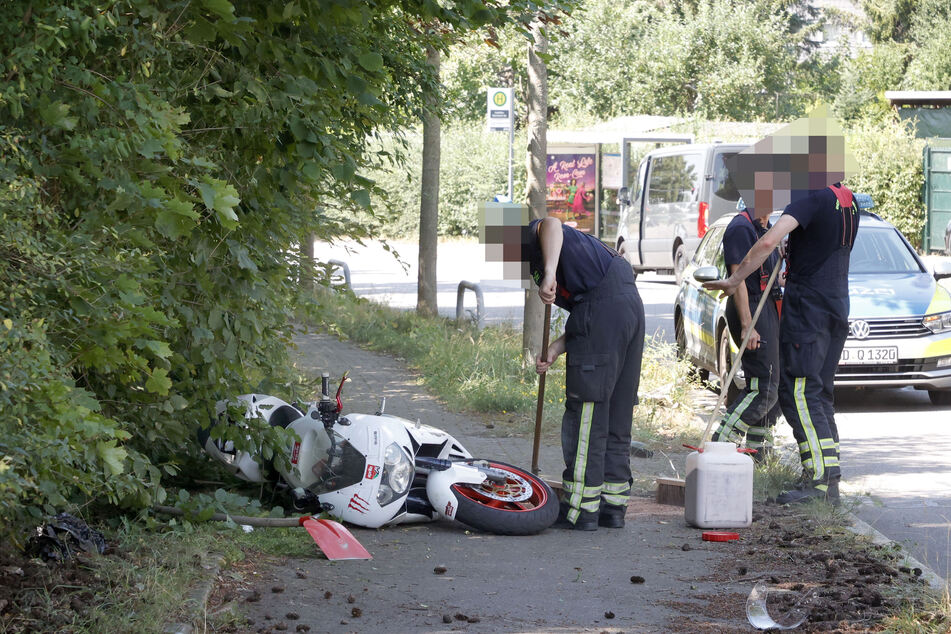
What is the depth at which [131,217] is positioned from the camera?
445 cm

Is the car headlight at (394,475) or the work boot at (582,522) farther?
the work boot at (582,522)

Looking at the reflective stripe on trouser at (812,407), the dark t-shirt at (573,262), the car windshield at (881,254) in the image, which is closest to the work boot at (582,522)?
the dark t-shirt at (573,262)

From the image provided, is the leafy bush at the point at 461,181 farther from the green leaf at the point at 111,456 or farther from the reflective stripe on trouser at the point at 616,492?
the green leaf at the point at 111,456

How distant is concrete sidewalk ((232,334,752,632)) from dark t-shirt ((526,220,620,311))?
1.37m

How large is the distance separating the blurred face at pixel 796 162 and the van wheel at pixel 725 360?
2576 millimetres

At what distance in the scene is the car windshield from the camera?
1105 cm

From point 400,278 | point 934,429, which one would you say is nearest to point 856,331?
point 934,429

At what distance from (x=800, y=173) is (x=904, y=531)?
220 centimetres

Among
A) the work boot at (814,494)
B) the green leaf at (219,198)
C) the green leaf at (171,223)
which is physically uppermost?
the green leaf at (219,198)

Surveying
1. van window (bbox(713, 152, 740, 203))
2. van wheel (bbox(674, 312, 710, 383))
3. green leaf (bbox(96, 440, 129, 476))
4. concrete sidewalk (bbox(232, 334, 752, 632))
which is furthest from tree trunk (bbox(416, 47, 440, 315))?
green leaf (bbox(96, 440, 129, 476))

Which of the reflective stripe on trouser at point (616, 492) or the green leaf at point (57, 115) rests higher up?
the green leaf at point (57, 115)

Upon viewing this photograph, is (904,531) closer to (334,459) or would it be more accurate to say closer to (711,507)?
(711,507)

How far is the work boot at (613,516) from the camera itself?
21.0ft

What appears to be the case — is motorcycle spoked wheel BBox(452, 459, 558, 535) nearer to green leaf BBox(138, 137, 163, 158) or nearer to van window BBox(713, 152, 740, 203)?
green leaf BBox(138, 137, 163, 158)
